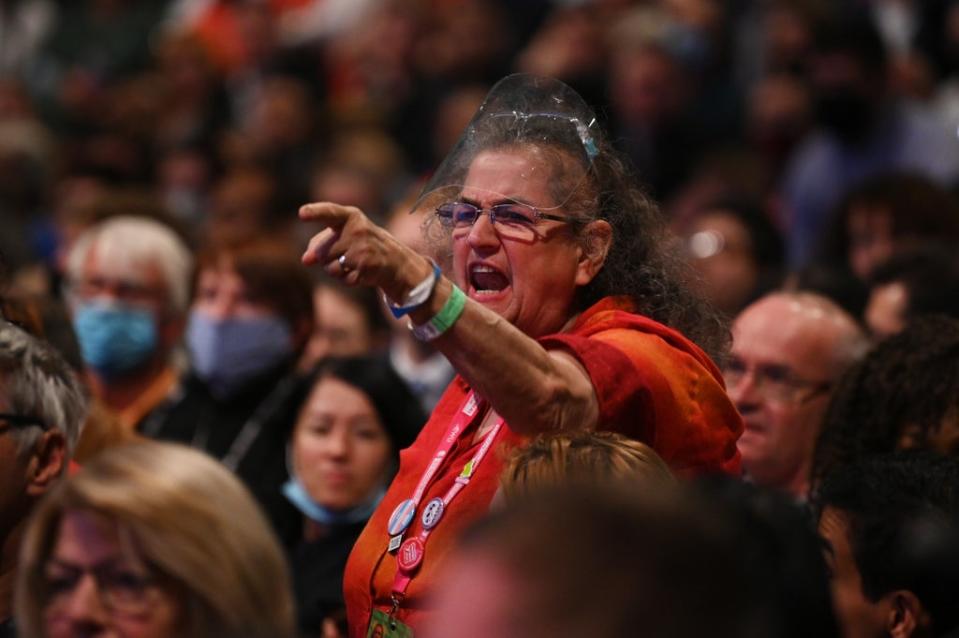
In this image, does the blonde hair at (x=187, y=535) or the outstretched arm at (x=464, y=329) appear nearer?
the blonde hair at (x=187, y=535)

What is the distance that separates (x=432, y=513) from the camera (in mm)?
3260

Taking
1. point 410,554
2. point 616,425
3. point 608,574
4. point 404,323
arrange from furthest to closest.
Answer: point 404,323 < point 410,554 < point 616,425 < point 608,574

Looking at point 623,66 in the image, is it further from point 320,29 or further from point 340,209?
point 340,209

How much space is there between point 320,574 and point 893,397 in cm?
158

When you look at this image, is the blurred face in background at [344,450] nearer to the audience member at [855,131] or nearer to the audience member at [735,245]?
the audience member at [735,245]

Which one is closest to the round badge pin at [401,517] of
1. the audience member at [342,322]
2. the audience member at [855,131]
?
the audience member at [342,322]

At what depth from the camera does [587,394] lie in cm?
305

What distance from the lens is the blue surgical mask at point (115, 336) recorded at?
5777mm

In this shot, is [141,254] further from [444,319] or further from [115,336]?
[444,319]

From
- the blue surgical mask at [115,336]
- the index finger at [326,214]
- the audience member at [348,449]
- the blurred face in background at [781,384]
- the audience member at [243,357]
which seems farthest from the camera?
the blue surgical mask at [115,336]

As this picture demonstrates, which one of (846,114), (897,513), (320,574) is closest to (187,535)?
(897,513)

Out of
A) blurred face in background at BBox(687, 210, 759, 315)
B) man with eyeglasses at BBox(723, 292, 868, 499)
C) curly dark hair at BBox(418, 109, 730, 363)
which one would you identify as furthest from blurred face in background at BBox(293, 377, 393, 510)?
blurred face in background at BBox(687, 210, 759, 315)

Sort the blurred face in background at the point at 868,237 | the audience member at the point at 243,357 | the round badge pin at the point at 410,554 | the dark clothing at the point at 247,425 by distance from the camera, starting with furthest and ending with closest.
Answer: the blurred face in background at the point at 868,237 < the audience member at the point at 243,357 < the dark clothing at the point at 247,425 < the round badge pin at the point at 410,554

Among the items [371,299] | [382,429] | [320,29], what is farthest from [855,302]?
[320,29]
